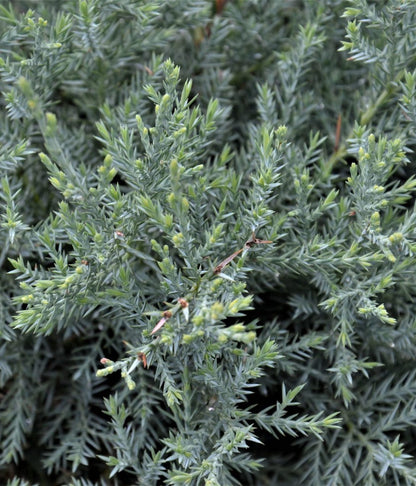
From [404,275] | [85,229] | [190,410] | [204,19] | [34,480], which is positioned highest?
[204,19]

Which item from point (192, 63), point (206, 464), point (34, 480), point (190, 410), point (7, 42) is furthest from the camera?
point (192, 63)

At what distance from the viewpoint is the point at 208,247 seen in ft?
3.89

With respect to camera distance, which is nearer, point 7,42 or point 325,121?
point 7,42

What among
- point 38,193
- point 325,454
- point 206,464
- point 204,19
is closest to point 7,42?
point 38,193

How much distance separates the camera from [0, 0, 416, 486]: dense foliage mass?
1191mm

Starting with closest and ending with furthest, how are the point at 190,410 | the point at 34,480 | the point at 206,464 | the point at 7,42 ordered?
the point at 206,464 → the point at 190,410 → the point at 7,42 → the point at 34,480

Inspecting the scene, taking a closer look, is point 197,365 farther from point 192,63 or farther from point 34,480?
point 192,63

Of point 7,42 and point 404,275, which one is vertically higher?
point 7,42

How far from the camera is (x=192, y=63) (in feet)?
5.85

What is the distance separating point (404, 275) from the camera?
141 centimetres

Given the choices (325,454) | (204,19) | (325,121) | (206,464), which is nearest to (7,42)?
(204,19)

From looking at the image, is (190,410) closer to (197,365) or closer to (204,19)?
(197,365)

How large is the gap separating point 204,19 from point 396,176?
0.76 metres

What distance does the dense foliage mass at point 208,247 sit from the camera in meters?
1.19
